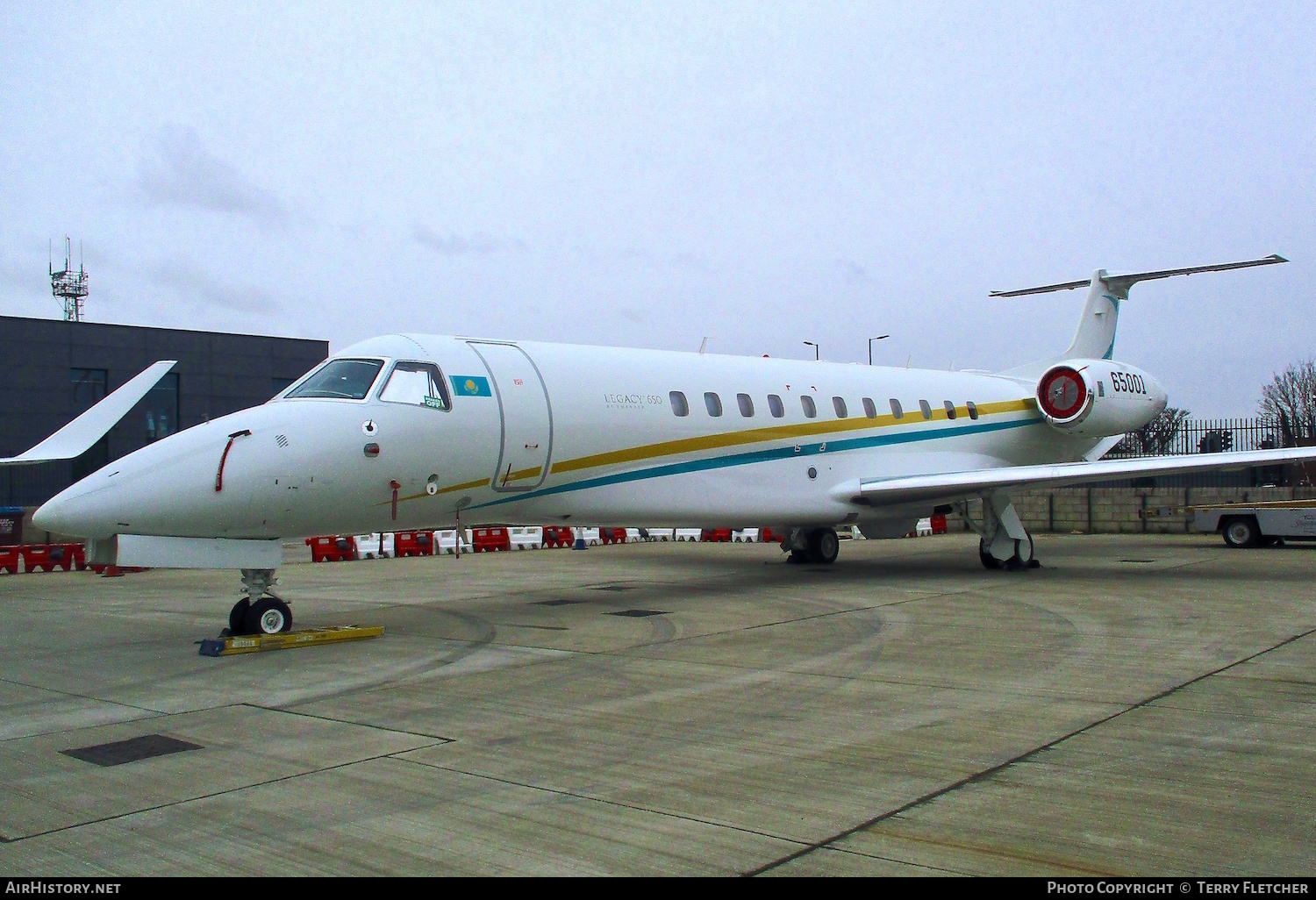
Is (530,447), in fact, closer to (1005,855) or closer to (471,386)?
(471,386)

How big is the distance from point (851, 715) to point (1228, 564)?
14307 mm

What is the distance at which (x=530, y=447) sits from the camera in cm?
1233

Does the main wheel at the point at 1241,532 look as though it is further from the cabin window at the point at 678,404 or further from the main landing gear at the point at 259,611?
the main landing gear at the point at 259,611

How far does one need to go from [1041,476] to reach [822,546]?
5.05 meters

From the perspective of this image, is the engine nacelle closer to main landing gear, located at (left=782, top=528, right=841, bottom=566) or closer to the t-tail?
the t-tail

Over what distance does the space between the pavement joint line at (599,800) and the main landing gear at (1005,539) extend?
44.7ft

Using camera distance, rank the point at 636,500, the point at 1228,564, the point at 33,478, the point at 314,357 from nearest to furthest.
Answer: the point at 636,500
the point at 1228,564
the point at 33,478
the point at 314,357

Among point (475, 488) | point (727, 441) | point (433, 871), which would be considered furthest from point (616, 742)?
point (727, 441)

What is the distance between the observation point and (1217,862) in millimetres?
4043

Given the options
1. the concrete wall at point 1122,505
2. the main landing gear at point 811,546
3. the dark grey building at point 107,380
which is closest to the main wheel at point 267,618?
the main landing gear at point 811,546

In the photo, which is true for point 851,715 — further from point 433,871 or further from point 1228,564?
point 1228,564

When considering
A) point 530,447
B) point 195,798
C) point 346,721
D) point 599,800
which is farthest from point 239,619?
point 599,800

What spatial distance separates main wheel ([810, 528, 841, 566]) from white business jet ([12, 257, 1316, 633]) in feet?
0.13

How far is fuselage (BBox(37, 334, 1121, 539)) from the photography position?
9.91 metres
